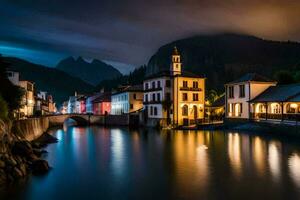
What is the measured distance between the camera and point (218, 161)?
33.2m

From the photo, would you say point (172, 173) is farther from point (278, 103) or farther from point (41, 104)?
point (41, 104)

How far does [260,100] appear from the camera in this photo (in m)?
61.2

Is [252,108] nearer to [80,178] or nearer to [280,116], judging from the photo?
[280,116]

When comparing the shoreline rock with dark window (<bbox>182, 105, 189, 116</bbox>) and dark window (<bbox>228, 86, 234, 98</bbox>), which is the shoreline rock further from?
dark window (<bbox>228, 86, 234, 98</bbox>)

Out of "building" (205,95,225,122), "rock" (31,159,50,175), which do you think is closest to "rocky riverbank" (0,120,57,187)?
"rock" (31,159,50,175)

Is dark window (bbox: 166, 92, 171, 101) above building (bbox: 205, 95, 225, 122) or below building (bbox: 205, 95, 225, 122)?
above

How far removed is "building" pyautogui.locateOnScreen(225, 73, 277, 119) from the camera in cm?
6519

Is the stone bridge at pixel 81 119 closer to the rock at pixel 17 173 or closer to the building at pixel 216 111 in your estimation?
the building at pixel 216 111

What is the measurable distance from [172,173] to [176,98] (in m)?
45.9

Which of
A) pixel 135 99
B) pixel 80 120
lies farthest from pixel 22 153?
pixel 80 120

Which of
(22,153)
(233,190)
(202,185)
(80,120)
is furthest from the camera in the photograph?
(80,120)

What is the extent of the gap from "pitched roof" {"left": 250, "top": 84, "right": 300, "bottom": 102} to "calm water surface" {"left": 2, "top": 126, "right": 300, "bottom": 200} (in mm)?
12311

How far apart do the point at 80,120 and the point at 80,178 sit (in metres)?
71.9

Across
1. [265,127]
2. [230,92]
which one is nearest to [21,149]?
[265,127]
